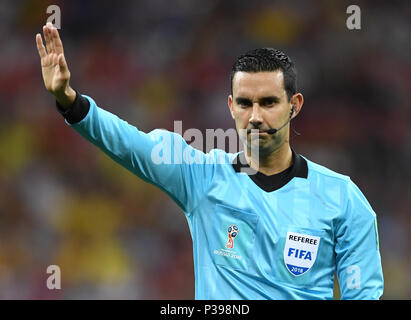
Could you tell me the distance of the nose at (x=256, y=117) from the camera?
320cm

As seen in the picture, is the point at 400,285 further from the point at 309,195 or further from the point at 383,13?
the point at 309,195

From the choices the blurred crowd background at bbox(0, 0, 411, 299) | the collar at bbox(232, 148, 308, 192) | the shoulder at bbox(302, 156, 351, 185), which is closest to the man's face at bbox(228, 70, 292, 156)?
the collar at bbox(232, 148, 308, 192)

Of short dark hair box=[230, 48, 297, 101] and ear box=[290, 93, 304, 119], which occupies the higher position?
short dark hair box=[230, 48, 297, 101]

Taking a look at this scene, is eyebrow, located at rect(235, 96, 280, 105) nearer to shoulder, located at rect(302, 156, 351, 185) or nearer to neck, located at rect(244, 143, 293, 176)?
neck, located at rect(244, 143, 293, 176)

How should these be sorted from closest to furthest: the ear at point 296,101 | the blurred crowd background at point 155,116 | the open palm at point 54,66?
the open palm at point 54,66 < the ear at point 296,101 < the blurred crowd background at point 155,116

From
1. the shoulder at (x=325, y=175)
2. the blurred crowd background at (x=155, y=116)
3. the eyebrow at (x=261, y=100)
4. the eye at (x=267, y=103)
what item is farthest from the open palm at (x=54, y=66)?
the blurred crowd background at (x=155, y=116)

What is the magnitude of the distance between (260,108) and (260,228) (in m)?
0.57

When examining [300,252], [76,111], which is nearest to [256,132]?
[300,252]

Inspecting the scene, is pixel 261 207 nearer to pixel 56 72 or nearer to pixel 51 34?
pixel 56 72

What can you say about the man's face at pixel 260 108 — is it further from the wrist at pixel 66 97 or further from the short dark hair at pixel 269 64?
the wrist at pixel 66 97

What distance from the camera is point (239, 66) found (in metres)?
3.38

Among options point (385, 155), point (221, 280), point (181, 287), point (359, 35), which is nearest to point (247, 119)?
point (221, 280)

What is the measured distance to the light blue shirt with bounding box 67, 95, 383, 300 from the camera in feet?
10.2

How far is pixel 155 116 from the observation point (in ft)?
25.5
